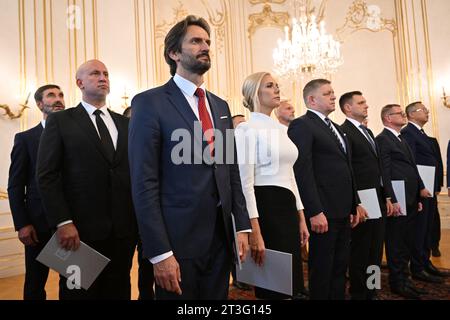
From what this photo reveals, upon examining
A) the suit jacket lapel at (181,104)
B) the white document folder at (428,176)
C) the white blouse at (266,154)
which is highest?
the suit jacket lapel at (181,104)

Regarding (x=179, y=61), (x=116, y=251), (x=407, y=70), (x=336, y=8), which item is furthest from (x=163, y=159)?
(x=336, y=8)

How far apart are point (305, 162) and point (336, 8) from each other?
5.57 meters

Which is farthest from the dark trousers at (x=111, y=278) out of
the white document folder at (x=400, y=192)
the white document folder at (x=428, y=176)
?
the white document folder at (x=428, y=176)

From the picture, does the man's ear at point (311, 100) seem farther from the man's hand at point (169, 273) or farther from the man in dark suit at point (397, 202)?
the man's hand at point (169, 273)

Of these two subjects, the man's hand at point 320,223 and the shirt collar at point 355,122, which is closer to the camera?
the man's hand at point 320,223

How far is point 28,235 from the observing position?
2172mm

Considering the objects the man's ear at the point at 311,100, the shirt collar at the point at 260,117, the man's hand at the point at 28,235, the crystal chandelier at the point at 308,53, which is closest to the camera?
the shirt collar at the point at 260,117

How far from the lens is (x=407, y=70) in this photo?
6.07 meters

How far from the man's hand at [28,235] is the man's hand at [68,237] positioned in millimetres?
676

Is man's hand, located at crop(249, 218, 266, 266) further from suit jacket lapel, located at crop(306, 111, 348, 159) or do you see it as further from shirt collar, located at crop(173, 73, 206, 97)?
suit jacket lapel, located at crop(306, 111, 348, 159)

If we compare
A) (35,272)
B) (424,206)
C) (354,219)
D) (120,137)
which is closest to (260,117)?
(120,137)

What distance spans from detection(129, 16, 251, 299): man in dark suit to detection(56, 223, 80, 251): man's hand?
0.54 metres

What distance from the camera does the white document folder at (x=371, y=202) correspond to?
242cm
